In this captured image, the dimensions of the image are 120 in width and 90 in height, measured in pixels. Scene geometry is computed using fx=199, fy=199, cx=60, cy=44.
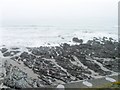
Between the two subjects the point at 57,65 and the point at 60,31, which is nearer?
the point at 57,65

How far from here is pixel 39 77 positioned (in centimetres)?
821

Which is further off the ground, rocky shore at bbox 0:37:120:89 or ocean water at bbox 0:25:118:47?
ocean water at bbox 0:25:118:47

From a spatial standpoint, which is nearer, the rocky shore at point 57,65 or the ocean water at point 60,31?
the rocky shore at point 57,65

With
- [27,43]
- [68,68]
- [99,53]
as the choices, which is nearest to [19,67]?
[68,68]

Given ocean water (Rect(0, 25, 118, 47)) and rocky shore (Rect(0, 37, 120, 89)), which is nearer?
rocky shore (Rect(0, 37, 120, 89))

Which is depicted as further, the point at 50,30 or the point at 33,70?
the point at 50,30

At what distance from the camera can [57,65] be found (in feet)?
32.3

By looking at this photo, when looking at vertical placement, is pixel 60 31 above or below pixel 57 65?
above

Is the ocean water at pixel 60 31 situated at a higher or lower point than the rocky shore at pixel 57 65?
higher

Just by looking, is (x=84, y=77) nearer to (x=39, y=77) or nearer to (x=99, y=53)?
(x=39, y=77)

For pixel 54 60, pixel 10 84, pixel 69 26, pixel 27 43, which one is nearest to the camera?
pixel 10 84

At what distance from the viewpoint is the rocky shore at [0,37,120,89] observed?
7718mm

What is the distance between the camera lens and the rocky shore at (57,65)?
7718mm

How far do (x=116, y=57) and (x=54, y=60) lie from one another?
354cm
